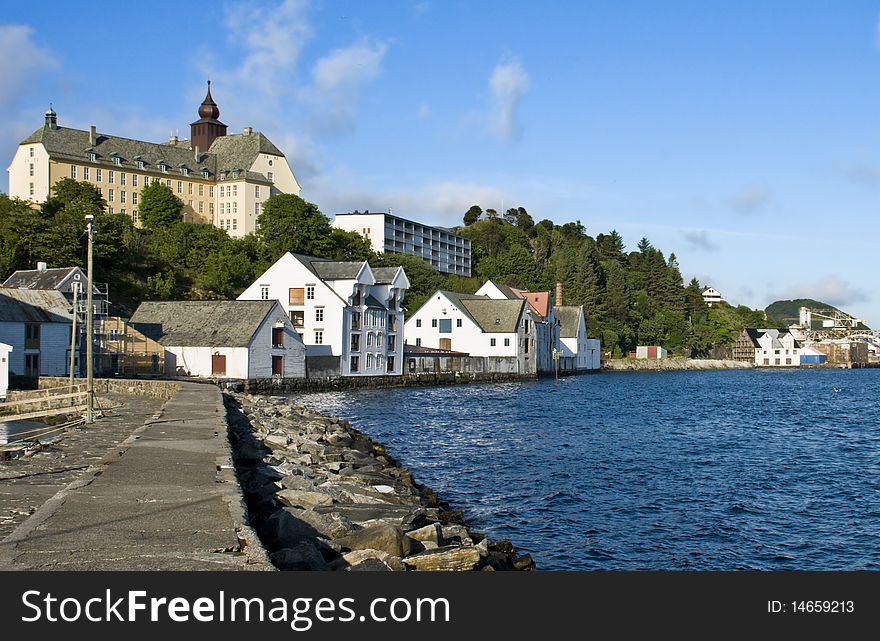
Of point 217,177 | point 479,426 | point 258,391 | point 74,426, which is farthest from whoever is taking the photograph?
point 217,177

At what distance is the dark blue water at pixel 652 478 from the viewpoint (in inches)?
760

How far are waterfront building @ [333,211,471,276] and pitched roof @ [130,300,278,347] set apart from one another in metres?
77.7

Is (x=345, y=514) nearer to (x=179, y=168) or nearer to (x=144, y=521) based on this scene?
(x=144, y=521)

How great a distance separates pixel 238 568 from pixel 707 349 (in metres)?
179

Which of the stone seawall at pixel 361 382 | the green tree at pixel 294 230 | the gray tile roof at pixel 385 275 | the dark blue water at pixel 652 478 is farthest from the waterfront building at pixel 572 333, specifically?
the dark blue water at pixel 652 478

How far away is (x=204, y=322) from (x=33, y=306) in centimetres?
1428

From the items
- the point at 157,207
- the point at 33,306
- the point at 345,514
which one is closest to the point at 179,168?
the point at 157,207

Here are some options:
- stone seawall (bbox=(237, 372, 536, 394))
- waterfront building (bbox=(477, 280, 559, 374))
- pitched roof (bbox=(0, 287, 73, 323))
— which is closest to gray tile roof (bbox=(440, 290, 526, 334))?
waterfront building (bbox=(477, 280, 559, 374))

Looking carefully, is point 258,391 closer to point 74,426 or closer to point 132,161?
point 74,426

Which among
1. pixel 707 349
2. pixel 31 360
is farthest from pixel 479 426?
pixel 707 349

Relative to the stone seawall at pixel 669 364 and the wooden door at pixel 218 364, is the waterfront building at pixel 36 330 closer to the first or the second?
the wooden door at pixel 218 364

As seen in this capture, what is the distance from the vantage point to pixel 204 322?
6384 centimetres

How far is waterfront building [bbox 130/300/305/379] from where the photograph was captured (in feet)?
201

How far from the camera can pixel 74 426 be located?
92.6 ft
